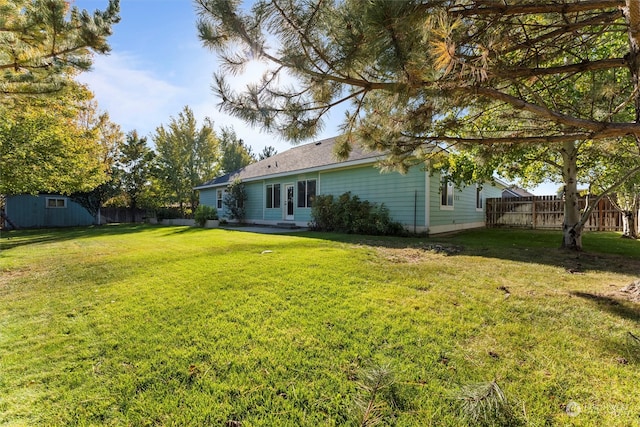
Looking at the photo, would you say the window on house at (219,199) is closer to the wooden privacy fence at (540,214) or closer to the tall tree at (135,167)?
the tall tree at (135,167)

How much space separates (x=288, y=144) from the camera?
3867 millimetres

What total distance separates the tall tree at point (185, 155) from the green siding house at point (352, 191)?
6.66 m

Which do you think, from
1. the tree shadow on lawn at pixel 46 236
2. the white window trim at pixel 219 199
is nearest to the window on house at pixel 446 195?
the white window trim at pixel 219 199

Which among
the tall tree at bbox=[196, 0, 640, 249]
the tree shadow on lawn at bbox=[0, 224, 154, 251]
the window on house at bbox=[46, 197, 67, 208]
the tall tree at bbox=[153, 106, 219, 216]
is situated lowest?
the tree shadow on lawn at bbox=[0, 224, 154, 251]

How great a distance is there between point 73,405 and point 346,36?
3.49 m

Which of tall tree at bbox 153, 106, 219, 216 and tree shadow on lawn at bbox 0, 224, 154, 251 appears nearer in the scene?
tree shadow on lawn at bbox 0, 224, 154, 251

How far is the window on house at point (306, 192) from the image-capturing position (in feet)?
40.7

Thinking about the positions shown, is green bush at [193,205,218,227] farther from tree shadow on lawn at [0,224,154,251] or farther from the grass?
the grass

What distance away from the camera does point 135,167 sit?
69.9 feet

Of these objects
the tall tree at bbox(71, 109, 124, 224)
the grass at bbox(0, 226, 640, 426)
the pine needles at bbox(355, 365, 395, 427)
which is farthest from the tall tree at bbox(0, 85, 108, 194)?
the pine needles at bbox(355, 365, 395, 427)

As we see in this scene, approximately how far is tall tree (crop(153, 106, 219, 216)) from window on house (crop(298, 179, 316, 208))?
1299 centimetres

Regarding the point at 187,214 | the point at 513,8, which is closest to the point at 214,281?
the point at 513,8

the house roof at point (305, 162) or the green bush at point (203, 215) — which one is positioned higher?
the house roof at point (305, 162)

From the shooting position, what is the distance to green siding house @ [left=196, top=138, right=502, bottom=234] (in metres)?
9.36
